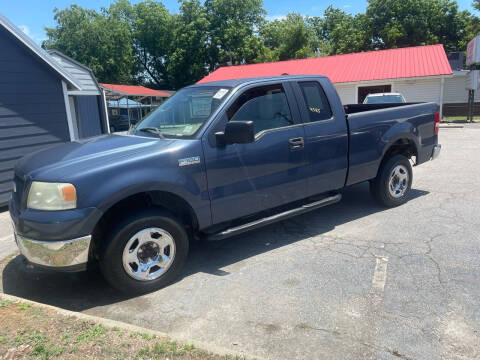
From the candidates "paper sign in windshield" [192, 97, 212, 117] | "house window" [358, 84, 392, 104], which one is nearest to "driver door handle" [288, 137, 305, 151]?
"paper sign in windshield" [192, 97, 212, 117]

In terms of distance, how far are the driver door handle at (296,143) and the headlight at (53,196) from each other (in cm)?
245

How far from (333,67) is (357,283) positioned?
25428 mm

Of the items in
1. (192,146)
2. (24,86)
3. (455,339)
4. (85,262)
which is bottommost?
(455,339)

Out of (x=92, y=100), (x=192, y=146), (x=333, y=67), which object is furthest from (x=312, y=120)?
(x=333, y=67)

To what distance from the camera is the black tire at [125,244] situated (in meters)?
3.47

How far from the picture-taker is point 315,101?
16.4 ft

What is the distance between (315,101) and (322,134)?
0.48 m

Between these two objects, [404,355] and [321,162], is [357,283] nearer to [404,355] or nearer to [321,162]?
[404,355]

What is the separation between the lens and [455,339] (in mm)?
2875

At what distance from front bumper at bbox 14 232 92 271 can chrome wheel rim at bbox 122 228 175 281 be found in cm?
36

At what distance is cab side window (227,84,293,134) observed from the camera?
433 centimetres

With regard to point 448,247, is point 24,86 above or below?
above

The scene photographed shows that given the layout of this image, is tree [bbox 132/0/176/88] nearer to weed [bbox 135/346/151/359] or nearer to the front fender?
the front fender

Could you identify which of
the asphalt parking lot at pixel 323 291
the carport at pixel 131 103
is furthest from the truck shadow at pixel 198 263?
the carport at pixel 131 103
